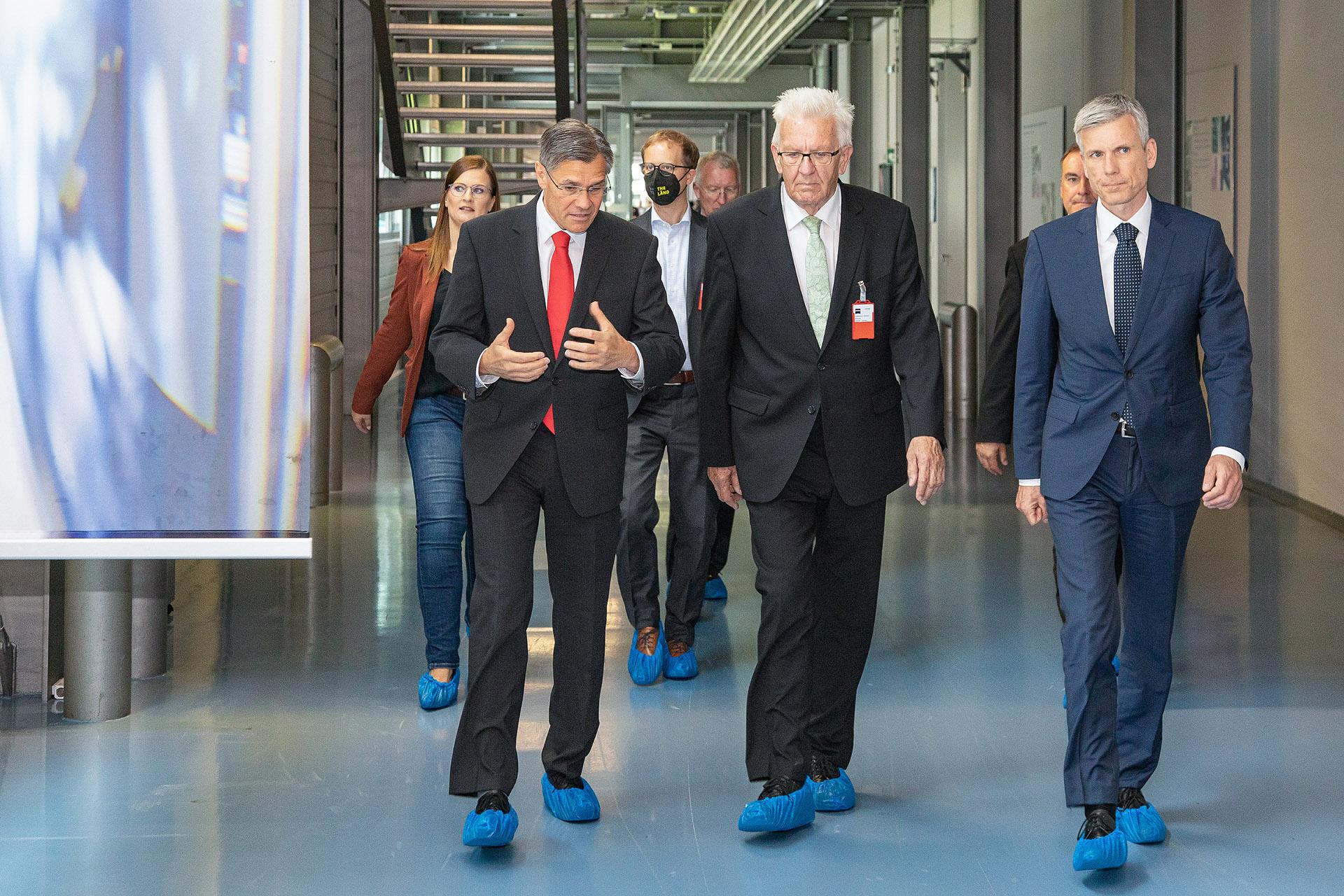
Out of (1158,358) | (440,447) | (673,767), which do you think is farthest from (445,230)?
(1158,358)

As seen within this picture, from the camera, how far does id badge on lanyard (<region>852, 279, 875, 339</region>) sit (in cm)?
339

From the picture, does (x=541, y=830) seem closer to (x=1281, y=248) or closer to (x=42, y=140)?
(x=42, y=140)

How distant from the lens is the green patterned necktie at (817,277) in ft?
11.2

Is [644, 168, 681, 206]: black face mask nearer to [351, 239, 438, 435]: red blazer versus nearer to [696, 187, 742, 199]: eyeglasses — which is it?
[696, 187, 742, 199]: eyeglasses

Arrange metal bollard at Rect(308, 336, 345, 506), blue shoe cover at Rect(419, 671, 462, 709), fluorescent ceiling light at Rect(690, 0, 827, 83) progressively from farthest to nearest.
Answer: fluorescent ceiling light at Rect(690, 0, 827, 83) → metal bollard at Rect(308, 336, 345, 506) → blue shoe cover at Rect(419, 671, 462, 709)

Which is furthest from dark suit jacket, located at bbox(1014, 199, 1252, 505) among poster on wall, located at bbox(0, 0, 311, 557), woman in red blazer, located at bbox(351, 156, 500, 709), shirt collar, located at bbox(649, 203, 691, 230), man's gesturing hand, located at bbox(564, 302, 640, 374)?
woman in red blazer, located at bbox(351, 156, 500, 709)

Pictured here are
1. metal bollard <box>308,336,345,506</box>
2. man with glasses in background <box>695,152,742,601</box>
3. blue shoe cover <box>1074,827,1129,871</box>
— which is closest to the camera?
blue shoe cover <box>1074,827,1129,871</box>

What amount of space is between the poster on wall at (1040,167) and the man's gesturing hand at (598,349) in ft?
30.0

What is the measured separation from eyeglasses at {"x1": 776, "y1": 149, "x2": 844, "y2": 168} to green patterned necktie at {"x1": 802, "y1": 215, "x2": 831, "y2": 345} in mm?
137

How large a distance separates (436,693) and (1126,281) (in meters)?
Answer: 2.25

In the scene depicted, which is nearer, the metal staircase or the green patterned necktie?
the green patterned necktie

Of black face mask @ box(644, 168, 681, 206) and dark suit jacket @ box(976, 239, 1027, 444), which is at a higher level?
black face mask @ box(644, 168, 681, 206)

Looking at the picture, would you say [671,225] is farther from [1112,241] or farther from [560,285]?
[1112,241]

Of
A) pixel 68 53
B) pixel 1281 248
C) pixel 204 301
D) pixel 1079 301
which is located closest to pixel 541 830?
pixel 204 301
